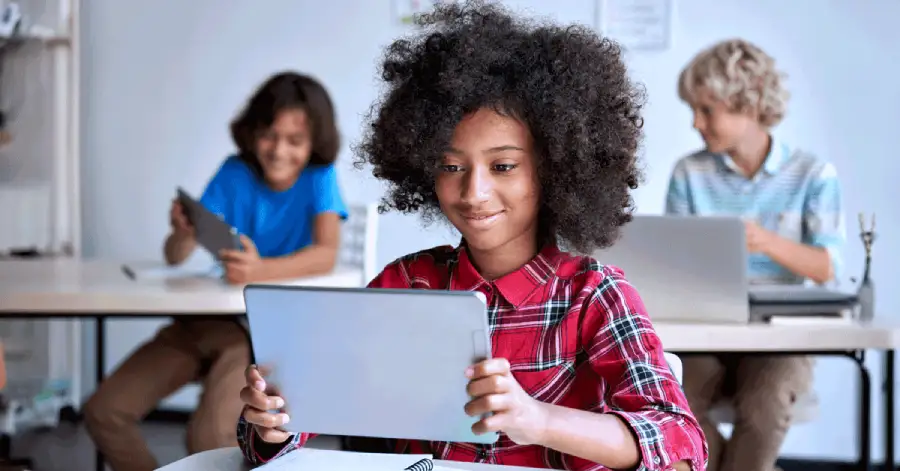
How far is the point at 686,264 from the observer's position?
1.99 m

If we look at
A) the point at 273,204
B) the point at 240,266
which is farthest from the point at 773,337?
the point at 273,204

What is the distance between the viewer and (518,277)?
1205 mm

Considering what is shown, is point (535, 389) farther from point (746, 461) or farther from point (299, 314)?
point (746, 461)

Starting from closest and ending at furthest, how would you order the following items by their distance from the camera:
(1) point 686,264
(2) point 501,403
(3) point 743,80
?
(2) point 501,403, (1) point 686,264, (3) point 743,80

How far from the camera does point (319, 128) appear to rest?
279 centimetres

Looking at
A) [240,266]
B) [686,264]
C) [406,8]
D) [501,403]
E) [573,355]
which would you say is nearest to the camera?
[501,403]

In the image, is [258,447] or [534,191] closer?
[258,447]

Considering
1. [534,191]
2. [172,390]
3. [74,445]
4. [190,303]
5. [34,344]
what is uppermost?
[534,191]

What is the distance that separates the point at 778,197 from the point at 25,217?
9.63 ft

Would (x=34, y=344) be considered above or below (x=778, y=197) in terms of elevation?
below

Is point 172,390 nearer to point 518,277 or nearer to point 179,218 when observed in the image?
point 179,218

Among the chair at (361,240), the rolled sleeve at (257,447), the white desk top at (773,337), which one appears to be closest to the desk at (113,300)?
the chair at (361,240)

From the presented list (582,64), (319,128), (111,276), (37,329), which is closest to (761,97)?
(319,128)

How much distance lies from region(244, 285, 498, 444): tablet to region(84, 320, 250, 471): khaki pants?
150 cm
